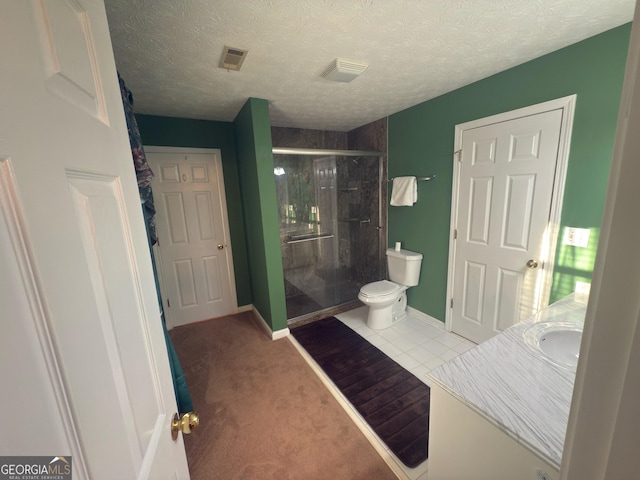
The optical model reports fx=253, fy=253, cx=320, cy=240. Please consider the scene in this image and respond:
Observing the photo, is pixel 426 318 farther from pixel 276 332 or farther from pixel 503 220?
pixel 276 332

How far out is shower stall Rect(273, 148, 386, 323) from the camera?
3025mm

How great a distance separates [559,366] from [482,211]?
144 centimetres

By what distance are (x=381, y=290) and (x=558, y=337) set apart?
4.97 ft

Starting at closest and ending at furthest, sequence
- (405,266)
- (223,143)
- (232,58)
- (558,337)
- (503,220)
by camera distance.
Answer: (558,337)
(232,58)
(503,220)
(405,266)
(223,143)

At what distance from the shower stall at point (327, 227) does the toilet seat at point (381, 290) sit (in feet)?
1.60

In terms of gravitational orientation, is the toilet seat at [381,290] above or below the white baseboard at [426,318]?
above

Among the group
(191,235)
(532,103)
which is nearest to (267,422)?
(191,235)

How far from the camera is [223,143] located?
9.21ft

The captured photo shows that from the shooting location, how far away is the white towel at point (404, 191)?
2.58m

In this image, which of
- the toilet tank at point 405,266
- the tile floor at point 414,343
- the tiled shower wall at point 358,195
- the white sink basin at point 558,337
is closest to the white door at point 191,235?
the tiled shower wall at point 358,195

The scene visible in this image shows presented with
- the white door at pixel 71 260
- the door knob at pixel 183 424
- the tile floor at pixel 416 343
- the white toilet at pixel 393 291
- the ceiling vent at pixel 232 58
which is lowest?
the tile floor at pixel 416 343

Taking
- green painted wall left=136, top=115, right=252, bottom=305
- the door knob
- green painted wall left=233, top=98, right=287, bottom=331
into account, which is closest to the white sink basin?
the door knob

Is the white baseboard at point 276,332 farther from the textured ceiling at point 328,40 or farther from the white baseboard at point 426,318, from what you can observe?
the textured ceiling at point 328,40

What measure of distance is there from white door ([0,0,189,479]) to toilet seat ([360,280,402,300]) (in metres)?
2.16
